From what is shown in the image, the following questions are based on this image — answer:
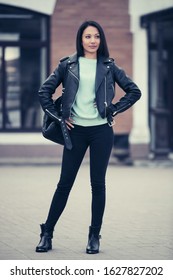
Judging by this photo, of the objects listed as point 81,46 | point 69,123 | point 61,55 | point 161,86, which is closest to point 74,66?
point 81,46

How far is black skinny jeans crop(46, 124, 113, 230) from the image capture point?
7082 millimetres

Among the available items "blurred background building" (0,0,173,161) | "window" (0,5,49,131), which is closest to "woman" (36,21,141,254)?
"blurred background building" (0,0,173,161)

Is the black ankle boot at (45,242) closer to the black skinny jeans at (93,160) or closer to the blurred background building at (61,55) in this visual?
the black skinny jeans at (93,160)

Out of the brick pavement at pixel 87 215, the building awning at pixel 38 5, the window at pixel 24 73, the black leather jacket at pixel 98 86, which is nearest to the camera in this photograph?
the black leather jacket at pixel 98 86

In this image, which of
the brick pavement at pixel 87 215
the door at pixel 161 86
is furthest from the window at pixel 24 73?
the door at pixel 161 86

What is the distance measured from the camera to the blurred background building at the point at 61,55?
1642 centimetres

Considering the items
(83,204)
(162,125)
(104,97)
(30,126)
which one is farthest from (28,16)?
(104,97)

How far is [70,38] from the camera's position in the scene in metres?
16.5

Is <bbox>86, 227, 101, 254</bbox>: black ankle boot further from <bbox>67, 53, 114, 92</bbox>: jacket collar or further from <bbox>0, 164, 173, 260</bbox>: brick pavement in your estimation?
<bbox>67, 53, 114, 92</bbox>: jacket collar

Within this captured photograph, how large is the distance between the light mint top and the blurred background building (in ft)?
30.6

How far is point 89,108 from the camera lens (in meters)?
7.04

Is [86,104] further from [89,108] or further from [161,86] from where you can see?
[161,86]

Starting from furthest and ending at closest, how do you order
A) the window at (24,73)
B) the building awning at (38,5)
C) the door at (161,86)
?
the door at (161,86)
the window at (24,73)
the building awning at (38,5)
